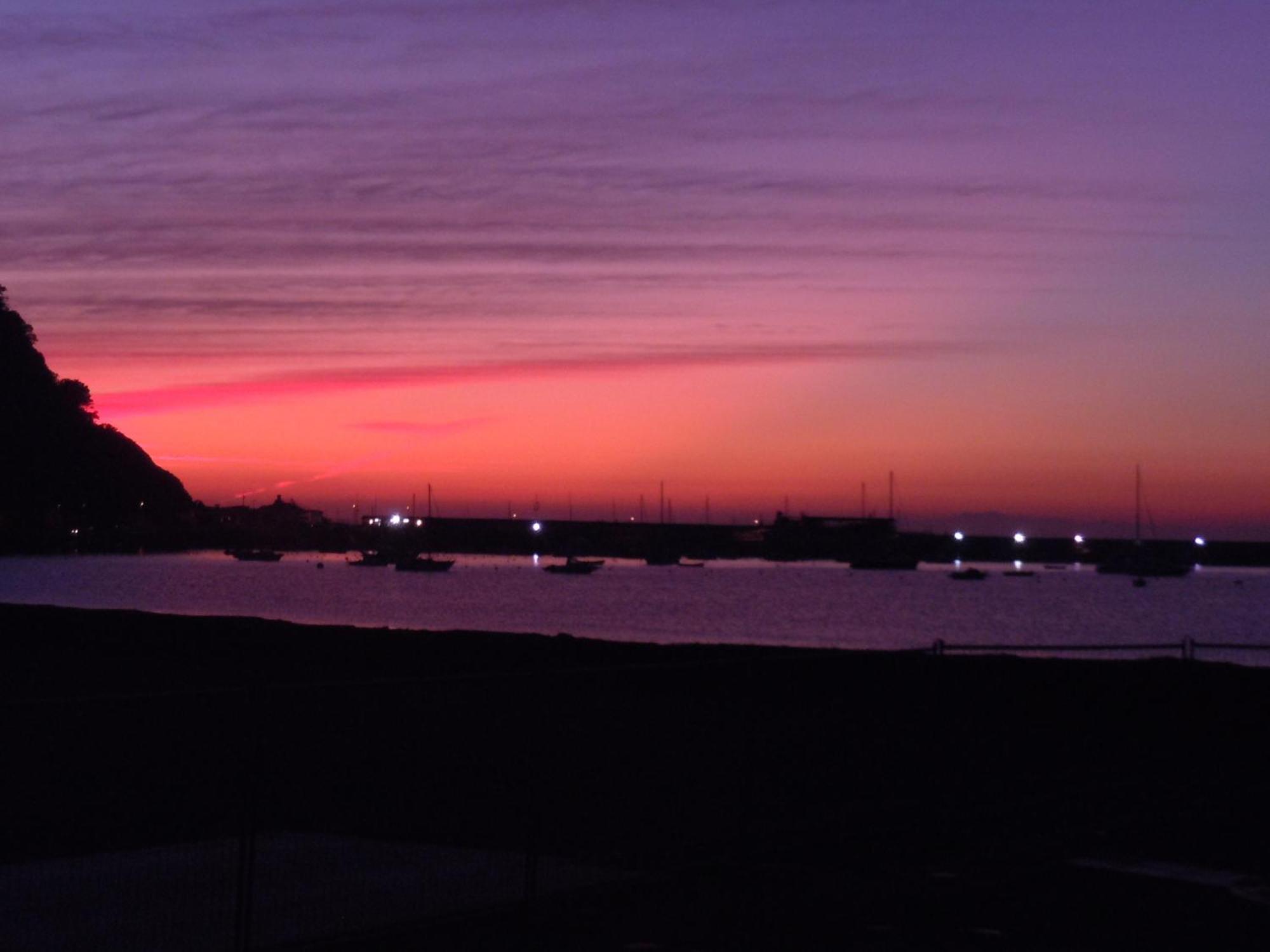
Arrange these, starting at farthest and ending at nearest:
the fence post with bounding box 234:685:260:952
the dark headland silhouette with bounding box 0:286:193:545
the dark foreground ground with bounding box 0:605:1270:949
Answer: the dark headland silhouette with bounding box 0:286:193:545 → the dark foreground ground with bounding box 0:605:1270:949 → the fence post with bounding box 234:685:260:952

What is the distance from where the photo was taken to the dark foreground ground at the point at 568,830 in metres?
9.02

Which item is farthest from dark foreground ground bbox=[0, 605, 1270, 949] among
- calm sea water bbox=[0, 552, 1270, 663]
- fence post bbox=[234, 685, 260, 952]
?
calm sea water bbox=[0, 552, 1270, 663]

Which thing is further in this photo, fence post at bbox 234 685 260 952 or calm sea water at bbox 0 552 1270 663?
calm sea water at bbox 0 552 1270 663

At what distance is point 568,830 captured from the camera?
12109 mm

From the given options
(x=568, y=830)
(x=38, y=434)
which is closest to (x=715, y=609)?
(x=38, y=434)

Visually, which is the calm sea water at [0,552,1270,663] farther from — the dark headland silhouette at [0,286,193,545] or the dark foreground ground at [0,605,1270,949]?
the dark foreground ground at [0,605,1270,949]

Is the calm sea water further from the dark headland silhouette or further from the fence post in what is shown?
the fence post

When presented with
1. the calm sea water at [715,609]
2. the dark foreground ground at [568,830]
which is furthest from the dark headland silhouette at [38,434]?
the dark foreground ground at [568,830]

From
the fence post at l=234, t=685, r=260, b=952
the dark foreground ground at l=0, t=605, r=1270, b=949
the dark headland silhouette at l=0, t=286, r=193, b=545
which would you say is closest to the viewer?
the fence post at l=234, t=685, r=260, b=952

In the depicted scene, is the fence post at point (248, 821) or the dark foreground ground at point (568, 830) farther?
the dark foreground ground at point (568, 830)

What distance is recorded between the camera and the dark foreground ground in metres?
9.02

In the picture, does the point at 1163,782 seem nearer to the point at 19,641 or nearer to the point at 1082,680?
the point at 1082,680

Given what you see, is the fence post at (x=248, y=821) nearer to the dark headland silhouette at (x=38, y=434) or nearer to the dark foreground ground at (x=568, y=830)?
the dark foreground ground at (x=568, y=830)

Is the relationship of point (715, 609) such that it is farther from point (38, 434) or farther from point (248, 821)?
point (248, 821)
